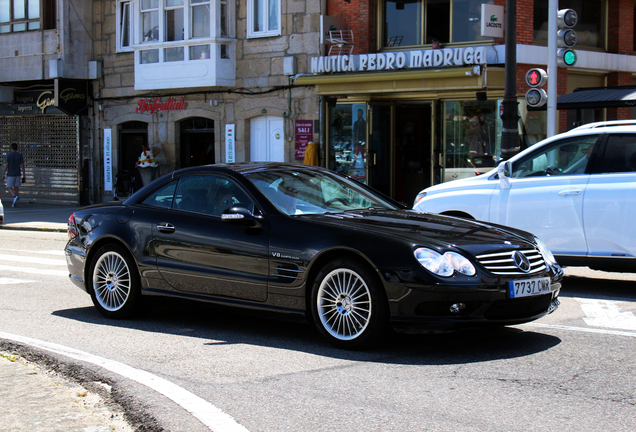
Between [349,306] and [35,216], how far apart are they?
711 inches

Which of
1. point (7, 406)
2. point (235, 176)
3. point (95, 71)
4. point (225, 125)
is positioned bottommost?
point (7, 406)

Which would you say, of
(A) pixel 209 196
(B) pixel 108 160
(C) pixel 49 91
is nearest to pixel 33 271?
(A) pixel 209 196

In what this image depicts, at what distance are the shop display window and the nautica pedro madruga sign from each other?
3.80ft

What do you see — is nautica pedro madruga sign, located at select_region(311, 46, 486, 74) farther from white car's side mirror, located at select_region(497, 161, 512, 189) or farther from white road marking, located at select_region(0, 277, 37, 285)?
white road marking, located at select_region(0, 277, 37, 285)

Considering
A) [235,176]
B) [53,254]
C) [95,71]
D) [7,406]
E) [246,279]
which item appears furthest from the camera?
[95,71]

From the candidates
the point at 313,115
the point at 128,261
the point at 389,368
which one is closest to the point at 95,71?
Answer: the point at 313,115

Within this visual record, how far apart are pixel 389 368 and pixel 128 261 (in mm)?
2976

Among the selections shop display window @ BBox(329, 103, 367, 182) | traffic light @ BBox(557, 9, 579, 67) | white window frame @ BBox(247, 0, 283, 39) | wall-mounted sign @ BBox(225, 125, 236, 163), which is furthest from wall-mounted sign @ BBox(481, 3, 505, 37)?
wall-mounted sign @ BBox(225, 125, 236, 163)

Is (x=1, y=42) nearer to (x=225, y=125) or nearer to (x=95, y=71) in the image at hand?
(x=95, y=71)

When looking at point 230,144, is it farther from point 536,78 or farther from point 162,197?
point 162,197

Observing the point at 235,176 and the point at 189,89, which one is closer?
the point at 235,176

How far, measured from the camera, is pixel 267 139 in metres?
22.5

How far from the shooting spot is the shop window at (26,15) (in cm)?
2583

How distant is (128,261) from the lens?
23.8 ft
